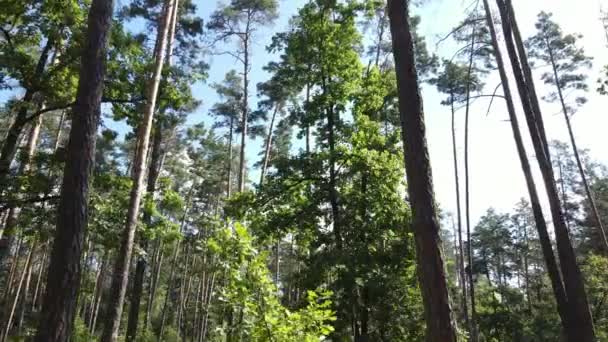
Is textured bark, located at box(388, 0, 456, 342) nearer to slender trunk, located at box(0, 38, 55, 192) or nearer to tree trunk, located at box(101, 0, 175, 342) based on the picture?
tree trunk, located at box(101, 0, 175, 342)

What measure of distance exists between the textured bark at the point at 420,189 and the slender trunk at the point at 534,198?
18.6 feet

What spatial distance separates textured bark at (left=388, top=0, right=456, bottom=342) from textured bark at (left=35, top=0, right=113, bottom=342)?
394 cm

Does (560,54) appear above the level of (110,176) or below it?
above

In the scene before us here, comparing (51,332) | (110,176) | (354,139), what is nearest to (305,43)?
(354,139)

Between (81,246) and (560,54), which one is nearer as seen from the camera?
(81,246)

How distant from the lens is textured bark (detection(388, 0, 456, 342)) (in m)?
3.68

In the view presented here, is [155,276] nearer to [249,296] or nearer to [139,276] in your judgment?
[139,276]

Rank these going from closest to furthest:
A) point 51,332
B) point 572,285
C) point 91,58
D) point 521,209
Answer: point 51,332 → point 91,58 → point 572,285 → point 521,209

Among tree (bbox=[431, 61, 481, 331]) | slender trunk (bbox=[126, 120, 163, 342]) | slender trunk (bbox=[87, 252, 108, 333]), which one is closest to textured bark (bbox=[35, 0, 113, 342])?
slender trunk (bbox=[126, 120, 163, 342])

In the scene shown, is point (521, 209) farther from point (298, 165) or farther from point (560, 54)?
point (298, 165)

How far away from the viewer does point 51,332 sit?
4.67 metres

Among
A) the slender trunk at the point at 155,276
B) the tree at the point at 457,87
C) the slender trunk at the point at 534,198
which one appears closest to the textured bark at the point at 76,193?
the slender trunk at the point at 534,198

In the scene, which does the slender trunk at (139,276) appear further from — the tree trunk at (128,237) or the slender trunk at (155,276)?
the slender trunk at (155,276)

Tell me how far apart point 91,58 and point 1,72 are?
4.53 meters
